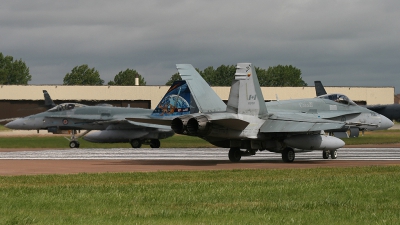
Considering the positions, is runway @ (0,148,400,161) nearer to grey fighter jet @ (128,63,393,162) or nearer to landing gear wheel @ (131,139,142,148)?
grey fighter jet @ (128,63,393,162)

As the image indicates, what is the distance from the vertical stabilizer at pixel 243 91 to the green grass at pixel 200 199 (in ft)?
20.5

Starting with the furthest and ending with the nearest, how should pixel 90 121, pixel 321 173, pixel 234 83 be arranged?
1. pixel 90 121
2. pixel 234 83
3. pixel 321 173

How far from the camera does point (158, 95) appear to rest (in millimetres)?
79188

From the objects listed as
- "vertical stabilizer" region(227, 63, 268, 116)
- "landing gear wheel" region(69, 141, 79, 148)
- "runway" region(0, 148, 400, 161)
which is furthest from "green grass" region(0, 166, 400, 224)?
"landing gear wheel" region(69, 141, 79, 148)

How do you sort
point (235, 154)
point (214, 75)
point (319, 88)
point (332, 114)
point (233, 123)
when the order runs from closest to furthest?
point (233, 123), point (235, 154), point (332, 114), point (319, 88), point (214, 75)

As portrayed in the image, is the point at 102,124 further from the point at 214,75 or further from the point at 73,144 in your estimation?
the point at 214,75

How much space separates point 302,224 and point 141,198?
4.06m

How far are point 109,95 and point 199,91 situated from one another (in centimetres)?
5434

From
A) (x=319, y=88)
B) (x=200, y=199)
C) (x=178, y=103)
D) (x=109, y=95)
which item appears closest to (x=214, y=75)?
(x=109, y=95)

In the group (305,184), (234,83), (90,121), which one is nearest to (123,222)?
(305,184)

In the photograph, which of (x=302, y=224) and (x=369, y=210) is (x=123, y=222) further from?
(x=369, y=210)

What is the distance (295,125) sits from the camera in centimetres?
2417

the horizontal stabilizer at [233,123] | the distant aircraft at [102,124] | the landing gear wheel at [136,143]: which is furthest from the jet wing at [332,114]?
the landing gear wheel at [136,143]

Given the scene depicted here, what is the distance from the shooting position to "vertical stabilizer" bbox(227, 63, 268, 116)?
24.1 metres
